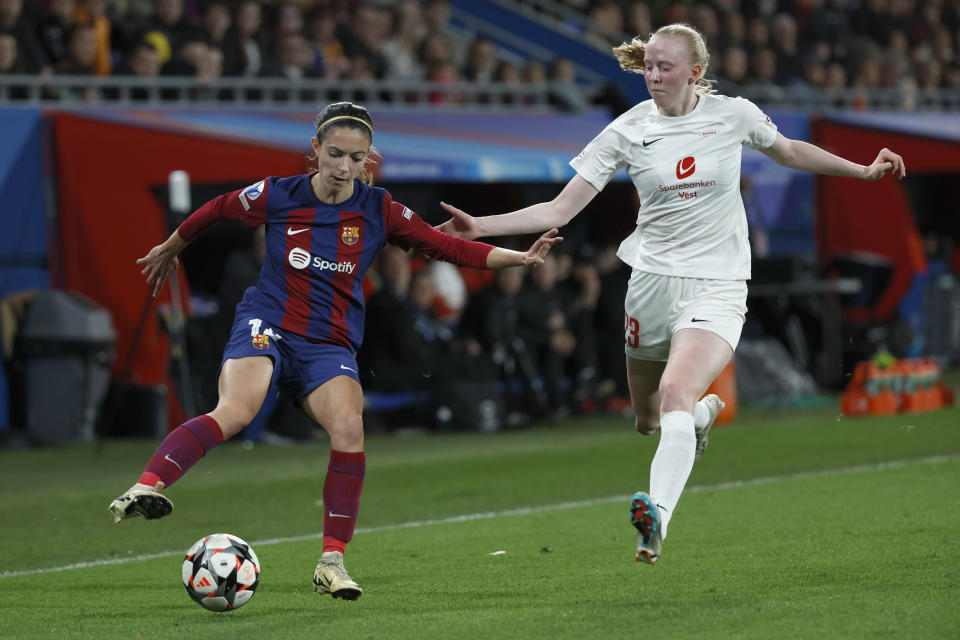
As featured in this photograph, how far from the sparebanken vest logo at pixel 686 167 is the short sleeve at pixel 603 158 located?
0.28 metres

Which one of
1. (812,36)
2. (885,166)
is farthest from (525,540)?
(812,36)

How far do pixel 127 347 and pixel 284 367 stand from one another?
26.6 ft

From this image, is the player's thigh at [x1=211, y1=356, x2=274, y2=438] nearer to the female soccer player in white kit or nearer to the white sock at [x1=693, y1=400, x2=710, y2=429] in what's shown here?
the female soccer player in white kit

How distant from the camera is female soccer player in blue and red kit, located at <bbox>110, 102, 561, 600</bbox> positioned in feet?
20.9

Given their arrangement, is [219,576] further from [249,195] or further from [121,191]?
[121,191]

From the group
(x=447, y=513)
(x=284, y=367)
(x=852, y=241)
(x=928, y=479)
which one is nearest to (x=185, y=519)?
(x=447, y=513)

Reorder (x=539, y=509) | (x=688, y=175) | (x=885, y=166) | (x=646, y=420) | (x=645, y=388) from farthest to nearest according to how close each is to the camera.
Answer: (x=539, y=509) < (x=646, y=420) < (x=645, y=388) < (x=885, y=166) < (x=688, y=175)

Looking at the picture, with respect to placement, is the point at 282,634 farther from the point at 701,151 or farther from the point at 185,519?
the point at 185,519

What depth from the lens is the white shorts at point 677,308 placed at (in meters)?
6.62

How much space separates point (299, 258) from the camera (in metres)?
6.55

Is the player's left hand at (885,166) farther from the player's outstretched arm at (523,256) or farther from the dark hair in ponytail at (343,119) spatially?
the dark hair in ponytail at (343,119)

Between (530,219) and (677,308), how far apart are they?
2.53 feet

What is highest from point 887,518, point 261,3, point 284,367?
point 261,3

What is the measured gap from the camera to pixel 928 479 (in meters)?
10.1
